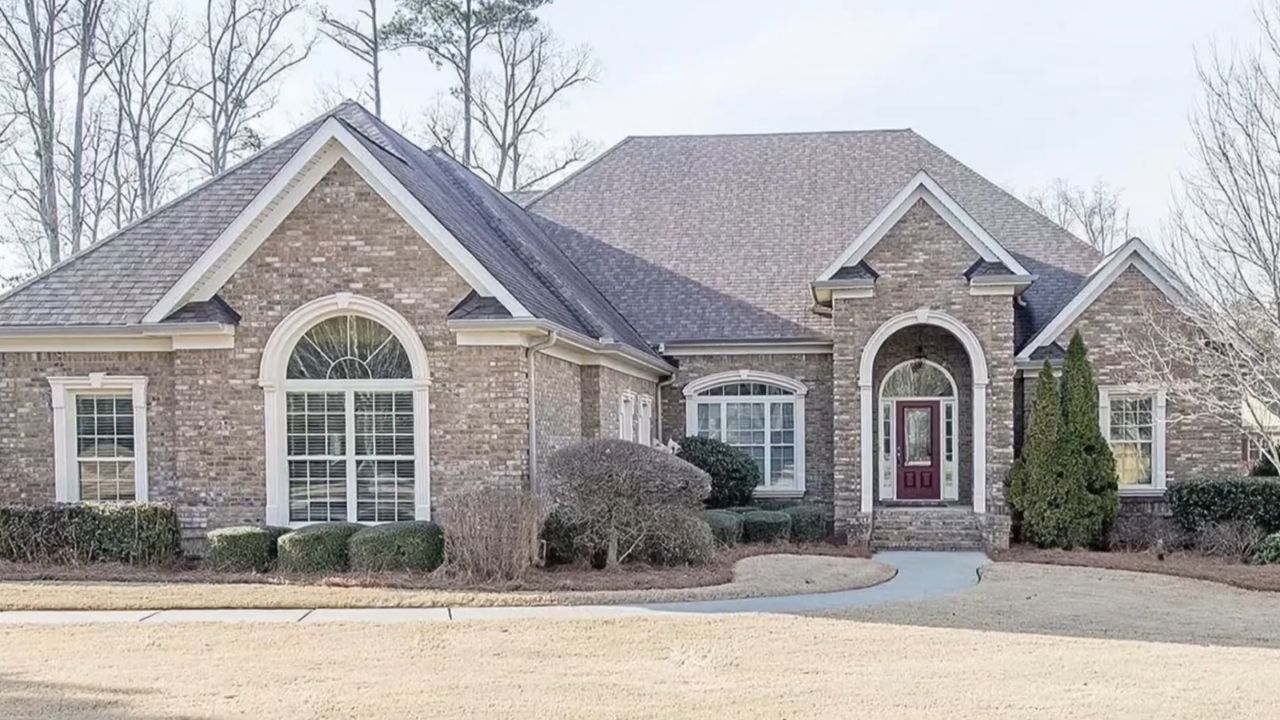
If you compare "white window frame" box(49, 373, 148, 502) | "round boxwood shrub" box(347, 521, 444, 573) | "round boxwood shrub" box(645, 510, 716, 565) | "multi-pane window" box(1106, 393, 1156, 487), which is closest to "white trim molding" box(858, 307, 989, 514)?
"multi-pane window" box(1106, 393, 1156, 487)

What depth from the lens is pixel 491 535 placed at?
13.0 metres

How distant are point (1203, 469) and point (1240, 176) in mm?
6288

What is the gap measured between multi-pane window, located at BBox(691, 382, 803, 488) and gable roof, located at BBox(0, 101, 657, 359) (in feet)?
8.07

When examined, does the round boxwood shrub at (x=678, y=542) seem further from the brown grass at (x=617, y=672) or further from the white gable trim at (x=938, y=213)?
the white gable trim at (x=938, y=213)

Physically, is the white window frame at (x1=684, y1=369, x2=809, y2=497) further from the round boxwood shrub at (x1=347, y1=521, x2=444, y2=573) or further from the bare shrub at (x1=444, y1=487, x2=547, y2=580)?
the round boxwood shrub at (x1=347, y1=521, x2=444, y2=573)

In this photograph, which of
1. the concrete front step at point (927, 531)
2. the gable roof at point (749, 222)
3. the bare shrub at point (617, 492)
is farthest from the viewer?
the gable roof at point (749, 222)

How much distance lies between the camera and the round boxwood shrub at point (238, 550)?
13867 mm

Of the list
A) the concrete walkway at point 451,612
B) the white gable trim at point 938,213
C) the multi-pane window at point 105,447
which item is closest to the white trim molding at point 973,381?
the white gable trim at point 938,213

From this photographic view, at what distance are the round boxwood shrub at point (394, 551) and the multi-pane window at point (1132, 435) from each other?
1244cm

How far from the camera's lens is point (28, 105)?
2769cm

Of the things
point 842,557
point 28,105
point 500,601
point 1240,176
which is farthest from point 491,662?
point 28,105

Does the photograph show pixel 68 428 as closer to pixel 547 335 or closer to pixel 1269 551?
pixel 547 335

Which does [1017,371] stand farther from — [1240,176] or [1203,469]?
[1240,176]

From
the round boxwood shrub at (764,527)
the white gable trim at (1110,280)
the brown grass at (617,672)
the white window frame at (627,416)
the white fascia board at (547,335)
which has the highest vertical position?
the white gable trim at (1110,280)
